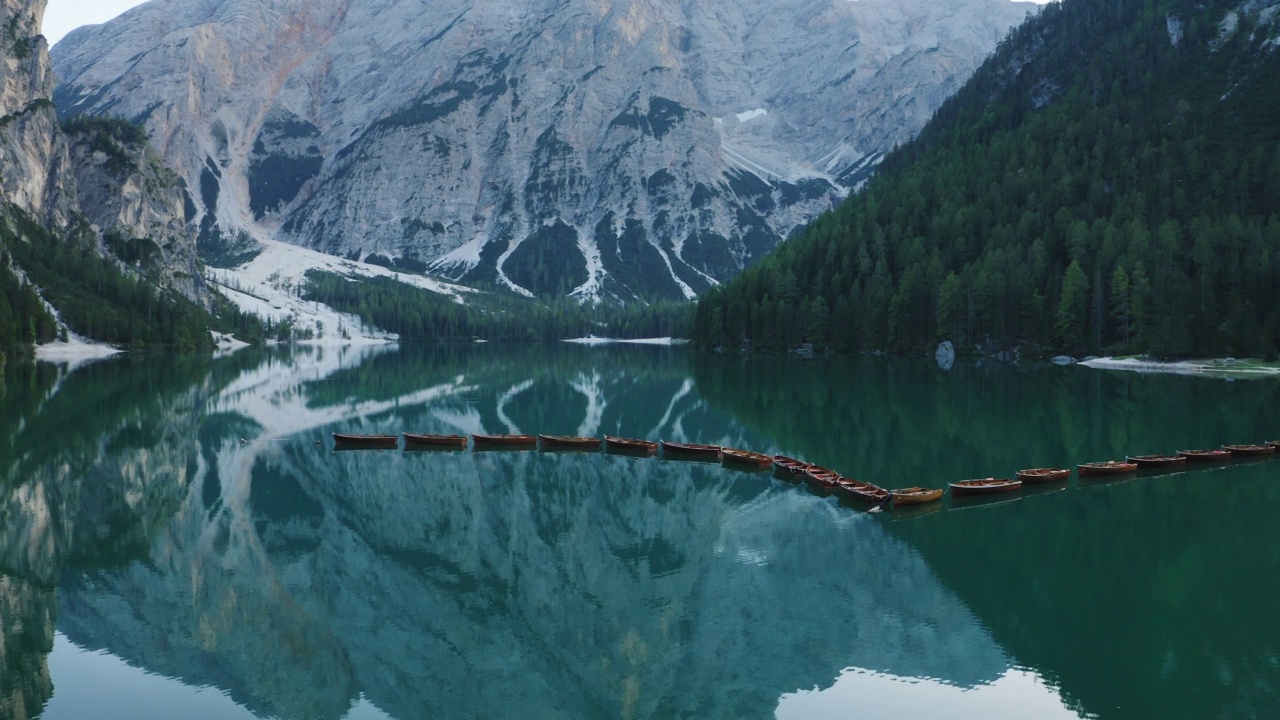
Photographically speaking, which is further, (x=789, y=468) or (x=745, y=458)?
(x=745, y=458)

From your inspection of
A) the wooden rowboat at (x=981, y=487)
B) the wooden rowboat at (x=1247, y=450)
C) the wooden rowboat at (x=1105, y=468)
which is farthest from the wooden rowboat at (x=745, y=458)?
the wooden rowboat at (x=1247, y=450)

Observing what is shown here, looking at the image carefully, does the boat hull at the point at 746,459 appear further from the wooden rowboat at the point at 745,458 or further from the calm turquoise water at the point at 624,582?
the calm turquoise water at the point at 624,582

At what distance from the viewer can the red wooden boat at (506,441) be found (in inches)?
2196

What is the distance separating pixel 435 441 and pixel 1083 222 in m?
116

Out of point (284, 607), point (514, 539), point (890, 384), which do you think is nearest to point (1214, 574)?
point (514, 539)

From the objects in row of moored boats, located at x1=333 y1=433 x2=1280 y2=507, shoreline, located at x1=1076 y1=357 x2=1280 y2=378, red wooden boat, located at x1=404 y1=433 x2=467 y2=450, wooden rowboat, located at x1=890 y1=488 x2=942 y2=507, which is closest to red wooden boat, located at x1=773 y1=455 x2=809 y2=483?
row of moored boats, located at x1=333 y1=433 x2=1280 y2=507

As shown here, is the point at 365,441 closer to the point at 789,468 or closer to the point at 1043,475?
the point at 789,468

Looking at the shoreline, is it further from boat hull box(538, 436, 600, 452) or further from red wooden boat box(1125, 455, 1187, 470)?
boat hull box(538, 436, 600, 452)

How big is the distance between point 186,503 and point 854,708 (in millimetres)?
31842

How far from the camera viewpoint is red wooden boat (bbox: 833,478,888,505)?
37.5m

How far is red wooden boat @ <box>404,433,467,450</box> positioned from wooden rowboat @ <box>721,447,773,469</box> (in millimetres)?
17344

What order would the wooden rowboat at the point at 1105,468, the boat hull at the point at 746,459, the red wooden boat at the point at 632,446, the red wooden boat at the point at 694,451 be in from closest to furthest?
the wooden rowboat at the point at 1105,468, the boat hull at the point at 746,459, the red wooden boat at the point at 694,451, the red wooden boat at the point at 632,446

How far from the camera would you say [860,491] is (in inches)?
1506

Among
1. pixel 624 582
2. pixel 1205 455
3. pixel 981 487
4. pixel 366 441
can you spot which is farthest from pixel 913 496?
pixel 366 441
